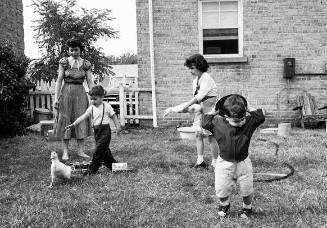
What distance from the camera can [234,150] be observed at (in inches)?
148

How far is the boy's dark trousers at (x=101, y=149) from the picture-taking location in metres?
5.55

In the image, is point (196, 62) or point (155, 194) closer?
point (155, 194)

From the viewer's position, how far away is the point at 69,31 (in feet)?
44.3

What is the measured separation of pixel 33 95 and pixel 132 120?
293cm

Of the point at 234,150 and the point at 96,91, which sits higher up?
the point at 96,91

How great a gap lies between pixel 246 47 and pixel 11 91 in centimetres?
583

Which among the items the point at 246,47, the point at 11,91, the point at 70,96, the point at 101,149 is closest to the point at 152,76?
the point at 246,47

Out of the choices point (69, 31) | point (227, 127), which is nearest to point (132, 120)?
point (69, 31)

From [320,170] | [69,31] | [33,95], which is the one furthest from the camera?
[69,31]

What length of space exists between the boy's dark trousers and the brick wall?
8.46 meters

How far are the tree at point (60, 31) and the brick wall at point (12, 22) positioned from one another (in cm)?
83

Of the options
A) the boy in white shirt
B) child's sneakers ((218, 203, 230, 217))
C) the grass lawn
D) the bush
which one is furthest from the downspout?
child's sneakers ((218, 203, 230, 217))

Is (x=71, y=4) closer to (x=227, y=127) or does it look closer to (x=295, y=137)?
(x=295, y=137)

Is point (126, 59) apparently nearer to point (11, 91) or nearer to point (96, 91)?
point (11, 91)
